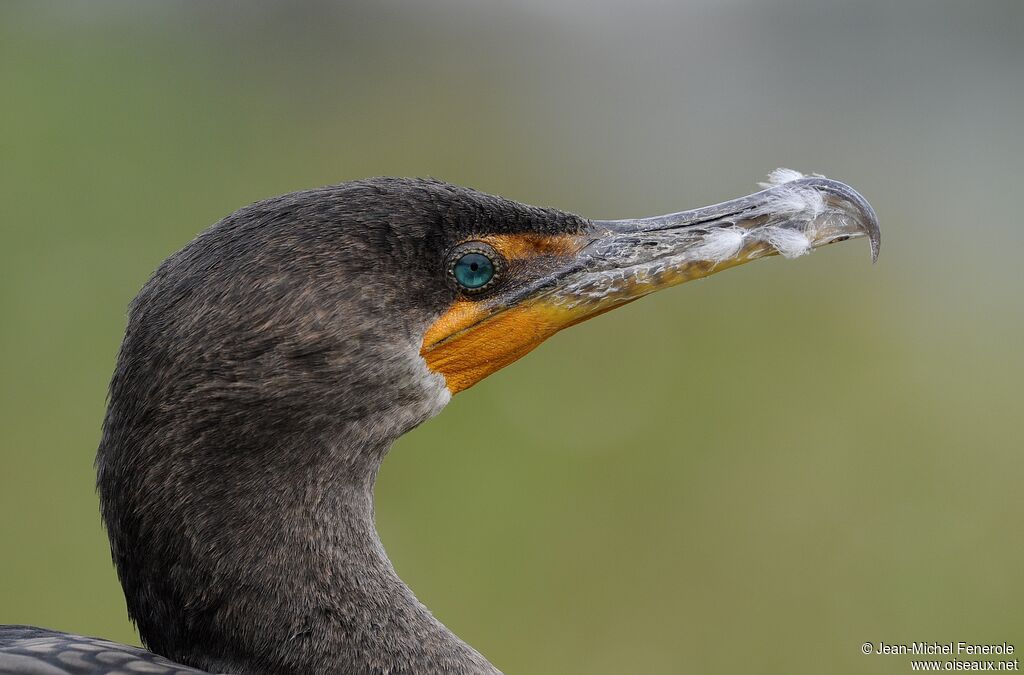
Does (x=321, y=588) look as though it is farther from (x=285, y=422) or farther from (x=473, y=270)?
(x=473, y=270)

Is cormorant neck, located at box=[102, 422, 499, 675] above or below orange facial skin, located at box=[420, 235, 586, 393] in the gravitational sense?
below

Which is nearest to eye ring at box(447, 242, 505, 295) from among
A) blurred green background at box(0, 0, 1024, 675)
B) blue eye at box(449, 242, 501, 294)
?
blue eye at box(449, 242, 501, 294)

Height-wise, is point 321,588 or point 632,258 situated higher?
point 632,258

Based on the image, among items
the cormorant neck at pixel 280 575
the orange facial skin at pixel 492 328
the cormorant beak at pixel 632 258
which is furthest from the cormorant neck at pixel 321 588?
the cormorant beak at pixel 632 258

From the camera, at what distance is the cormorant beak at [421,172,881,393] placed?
9.58ft

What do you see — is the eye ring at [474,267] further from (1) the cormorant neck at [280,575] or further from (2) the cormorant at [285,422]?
(1) the cormorant neck at [280,575]

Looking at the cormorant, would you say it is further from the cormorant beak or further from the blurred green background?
the blurred green background

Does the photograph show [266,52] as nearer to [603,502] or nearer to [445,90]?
[445,90]

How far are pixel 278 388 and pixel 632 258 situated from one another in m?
1.00

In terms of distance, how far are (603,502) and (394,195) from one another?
5726 mm

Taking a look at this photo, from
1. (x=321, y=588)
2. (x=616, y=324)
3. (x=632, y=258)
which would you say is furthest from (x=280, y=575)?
(x=616, y=324)

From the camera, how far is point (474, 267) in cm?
283

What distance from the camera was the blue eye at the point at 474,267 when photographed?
110 inches

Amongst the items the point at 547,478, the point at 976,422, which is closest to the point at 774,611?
the point at 547,478
